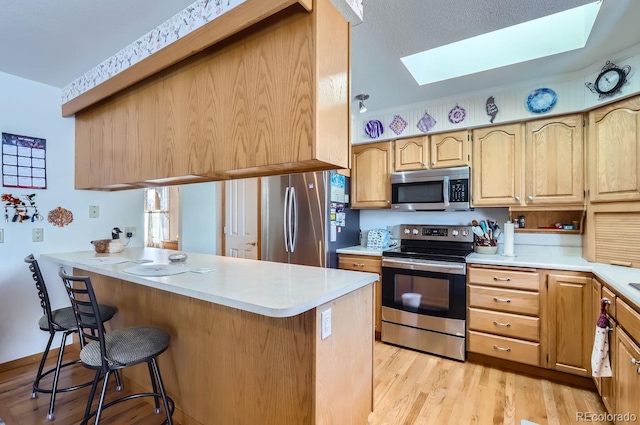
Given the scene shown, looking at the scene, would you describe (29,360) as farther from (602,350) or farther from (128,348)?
(602,350)

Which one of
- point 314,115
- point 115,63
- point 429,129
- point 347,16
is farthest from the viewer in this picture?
point 429,129

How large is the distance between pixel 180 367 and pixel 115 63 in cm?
204

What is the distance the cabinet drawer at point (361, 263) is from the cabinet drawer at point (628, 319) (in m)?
1.73

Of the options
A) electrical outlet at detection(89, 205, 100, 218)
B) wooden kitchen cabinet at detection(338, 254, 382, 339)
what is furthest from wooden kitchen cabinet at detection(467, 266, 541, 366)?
electrical outlet at detection(89, 205, 100, 218)

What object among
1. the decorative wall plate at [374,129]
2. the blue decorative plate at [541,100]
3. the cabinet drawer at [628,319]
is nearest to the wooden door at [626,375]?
the cabinet drawer at [628,319]

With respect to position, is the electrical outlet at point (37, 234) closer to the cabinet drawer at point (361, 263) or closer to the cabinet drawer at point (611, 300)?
the cabinet drawer at point (361, 263)

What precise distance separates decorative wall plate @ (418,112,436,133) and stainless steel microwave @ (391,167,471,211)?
0.42m

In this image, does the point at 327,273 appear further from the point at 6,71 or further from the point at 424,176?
the point at 6,71

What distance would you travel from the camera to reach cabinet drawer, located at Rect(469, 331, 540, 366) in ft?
7.68

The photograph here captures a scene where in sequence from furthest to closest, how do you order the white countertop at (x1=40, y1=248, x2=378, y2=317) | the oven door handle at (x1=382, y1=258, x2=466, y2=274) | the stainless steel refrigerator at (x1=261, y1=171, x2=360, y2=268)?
the stainless steel refrigerator at (x1=261, y1=171, x2=360, y2=268), the oven door handle at (x1=382, y1=258, x2=466, y2=274), the white countertop at (x1=40, y1=248, x2=378, y2=317)

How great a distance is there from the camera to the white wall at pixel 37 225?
2379 millimetres

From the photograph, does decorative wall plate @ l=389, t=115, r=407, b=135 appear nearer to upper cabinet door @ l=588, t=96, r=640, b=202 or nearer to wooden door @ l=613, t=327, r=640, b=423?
upper cabinet door @ l=588, t=96, r=640, b=202

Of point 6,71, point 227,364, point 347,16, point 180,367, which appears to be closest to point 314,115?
point 347,16

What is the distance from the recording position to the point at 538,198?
8.41ft
